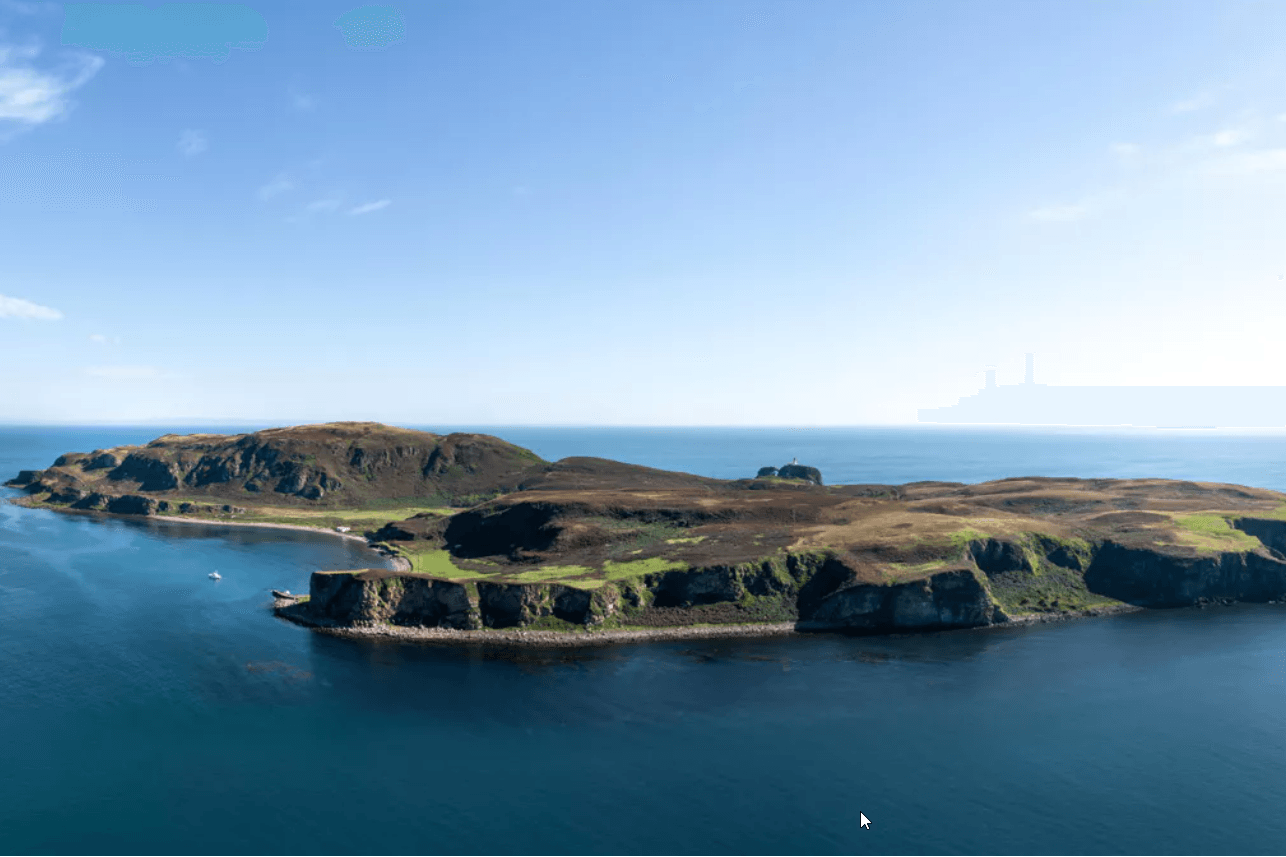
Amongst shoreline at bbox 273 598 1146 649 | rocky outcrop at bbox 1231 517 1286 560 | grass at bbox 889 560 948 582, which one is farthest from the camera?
rocky outcrop at bbox 1231 517 1286 560

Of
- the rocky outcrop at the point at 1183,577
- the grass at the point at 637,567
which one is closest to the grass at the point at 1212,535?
the rocky outcrop at the point at 1183,577

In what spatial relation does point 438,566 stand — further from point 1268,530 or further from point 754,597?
point 1268,530

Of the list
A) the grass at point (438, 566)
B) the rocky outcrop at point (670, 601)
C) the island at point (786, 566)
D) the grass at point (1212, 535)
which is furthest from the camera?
the grass at point (1212, 535)

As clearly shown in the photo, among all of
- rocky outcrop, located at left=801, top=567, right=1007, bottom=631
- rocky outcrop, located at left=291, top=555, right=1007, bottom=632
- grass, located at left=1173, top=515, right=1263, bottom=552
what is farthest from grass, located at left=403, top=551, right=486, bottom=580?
grass, located at left=1173, top=515, right=1263, bottom=552

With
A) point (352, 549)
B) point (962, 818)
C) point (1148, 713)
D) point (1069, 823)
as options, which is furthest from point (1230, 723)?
point (352, 549)

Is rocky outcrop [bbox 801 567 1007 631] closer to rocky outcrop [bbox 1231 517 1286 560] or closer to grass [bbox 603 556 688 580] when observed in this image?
grass [bbox 603 556 688 580]

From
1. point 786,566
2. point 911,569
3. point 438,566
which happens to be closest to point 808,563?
point 786,566

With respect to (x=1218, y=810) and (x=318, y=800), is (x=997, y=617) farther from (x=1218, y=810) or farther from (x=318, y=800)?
(x=318, y=800)

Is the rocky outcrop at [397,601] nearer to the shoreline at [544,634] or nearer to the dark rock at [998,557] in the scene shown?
the shoreline at [544,634]
